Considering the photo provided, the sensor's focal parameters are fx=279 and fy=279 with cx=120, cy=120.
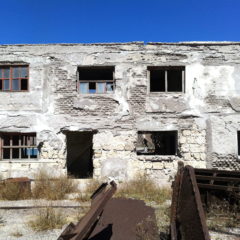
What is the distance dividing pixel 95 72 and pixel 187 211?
872cm

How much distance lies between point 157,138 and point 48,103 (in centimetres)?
844

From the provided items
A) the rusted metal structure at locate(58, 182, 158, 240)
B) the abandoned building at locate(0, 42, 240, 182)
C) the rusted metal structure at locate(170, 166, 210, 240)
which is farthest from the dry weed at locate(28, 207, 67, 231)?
the abandoned building at locate(0, 42, 240, 182)

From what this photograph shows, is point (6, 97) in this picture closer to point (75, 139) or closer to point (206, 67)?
point (75, 139)

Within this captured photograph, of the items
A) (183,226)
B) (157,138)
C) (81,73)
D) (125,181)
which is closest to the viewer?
(183,226)

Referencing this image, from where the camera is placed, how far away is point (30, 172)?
32.6 feet

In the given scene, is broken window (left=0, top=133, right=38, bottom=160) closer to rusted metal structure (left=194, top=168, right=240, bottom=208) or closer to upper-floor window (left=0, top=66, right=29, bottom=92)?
upper-floor window (left=0, top=66, right=29, bottom=92)

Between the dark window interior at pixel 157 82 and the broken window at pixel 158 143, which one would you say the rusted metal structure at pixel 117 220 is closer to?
the broken window at pixel 158 143

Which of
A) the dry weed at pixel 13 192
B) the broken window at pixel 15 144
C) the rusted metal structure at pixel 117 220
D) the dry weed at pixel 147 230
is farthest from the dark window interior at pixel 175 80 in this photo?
the dry weed at pixel 147 230

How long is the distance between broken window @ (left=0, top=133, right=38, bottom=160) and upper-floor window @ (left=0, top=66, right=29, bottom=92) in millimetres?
1754

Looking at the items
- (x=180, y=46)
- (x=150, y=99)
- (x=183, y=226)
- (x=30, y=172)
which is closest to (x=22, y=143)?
(x=30, y=172)

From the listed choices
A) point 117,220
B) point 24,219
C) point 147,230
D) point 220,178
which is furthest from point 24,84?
point 147,230

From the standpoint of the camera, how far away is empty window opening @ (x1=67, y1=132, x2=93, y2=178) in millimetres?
13930

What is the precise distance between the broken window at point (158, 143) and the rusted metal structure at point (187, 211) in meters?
6.34

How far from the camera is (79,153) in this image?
14102 mm
